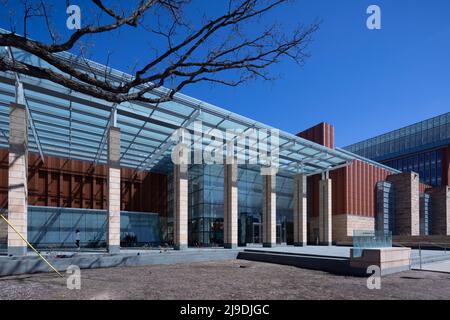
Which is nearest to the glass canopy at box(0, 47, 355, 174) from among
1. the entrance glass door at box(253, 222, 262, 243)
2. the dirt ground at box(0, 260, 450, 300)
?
the entrance glass door at box(253, 222, 262, 243)

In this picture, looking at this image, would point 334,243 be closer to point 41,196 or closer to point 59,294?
point 41,196

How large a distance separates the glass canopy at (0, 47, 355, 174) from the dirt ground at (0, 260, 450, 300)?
9382 mm

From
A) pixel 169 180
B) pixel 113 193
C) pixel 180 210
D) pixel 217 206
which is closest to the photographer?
pixel 113 193

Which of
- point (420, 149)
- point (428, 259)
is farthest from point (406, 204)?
point (420, 149)

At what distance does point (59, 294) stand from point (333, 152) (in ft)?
95.6

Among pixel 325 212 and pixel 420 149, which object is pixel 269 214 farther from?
pixel 420 149

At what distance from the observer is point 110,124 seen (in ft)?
74.8

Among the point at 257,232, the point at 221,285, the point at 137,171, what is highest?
the point at 137,171

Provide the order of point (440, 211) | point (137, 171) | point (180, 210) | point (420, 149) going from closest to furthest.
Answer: point (180, 210)
point (137, 171)
point (440, 211)
point (420, 149)

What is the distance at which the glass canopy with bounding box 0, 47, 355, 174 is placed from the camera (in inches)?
823

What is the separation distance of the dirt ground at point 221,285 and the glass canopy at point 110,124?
9382 millimetres

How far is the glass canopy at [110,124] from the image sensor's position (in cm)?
2091

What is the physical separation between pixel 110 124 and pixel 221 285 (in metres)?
13.5

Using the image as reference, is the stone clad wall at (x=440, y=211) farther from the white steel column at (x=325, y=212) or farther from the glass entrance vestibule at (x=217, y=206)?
the glass entrance vestibule at (x=217, y=206)
